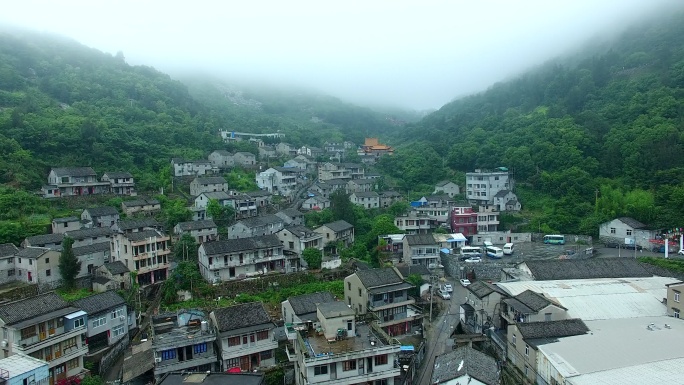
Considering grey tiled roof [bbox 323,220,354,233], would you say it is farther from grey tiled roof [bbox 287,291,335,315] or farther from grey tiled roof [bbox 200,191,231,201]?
grey tiled roof [bbox 287,291,335,315]

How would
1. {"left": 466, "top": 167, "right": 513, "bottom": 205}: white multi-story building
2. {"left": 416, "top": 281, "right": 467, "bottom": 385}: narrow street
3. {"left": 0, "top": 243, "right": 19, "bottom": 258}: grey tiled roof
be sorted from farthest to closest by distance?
1. {"left": 466, "top": 167, "right": 513, "bottom": 205}: white multi-story building
2. {"left": 0, "top": 243, "right": 19, "bottom": 258}: grey tiled roof
3. {"left": 416, "top": 281, "right": 467, "bottom": 385}: narrow street

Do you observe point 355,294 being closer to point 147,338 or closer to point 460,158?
point 147,338

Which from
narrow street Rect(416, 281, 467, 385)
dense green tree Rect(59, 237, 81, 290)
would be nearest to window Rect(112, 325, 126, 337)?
dense green tree Rect(59, 237, 81, 290)

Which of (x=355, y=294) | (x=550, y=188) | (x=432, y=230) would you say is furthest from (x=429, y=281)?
(x=550, y=188)

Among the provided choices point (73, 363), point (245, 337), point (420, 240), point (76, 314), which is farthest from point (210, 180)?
point (245, 337)

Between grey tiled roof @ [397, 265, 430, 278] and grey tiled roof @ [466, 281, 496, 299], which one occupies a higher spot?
grey tiled roof @ [466, 281, 496, 299]

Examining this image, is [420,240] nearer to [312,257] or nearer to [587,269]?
[312,257]

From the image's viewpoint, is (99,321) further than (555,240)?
No
